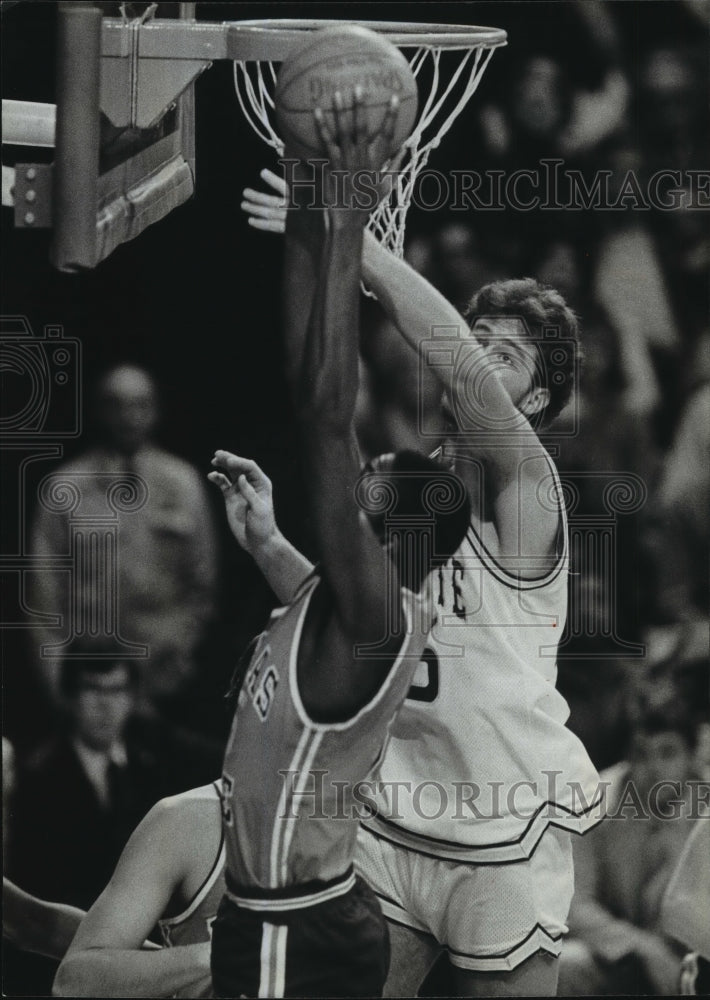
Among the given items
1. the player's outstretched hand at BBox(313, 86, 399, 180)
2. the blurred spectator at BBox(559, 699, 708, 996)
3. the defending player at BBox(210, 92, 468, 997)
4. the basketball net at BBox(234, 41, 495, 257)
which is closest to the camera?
the player's outstretched hand at BBox(313, 86, 399, 180)

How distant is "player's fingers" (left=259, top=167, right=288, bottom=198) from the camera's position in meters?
2.91

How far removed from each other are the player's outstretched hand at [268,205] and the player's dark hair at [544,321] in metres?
0.48

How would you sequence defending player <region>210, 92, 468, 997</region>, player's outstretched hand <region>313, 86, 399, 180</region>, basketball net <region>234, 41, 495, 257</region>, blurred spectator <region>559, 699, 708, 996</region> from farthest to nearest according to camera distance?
blurred spectator <region>559, 699, 708, 996</region>
basketball net <region>234, 41, 495, 257</region>
defending player <region>210, 92, 468, 997</region>
player's outstretched hand <region>313, 86, 399, 180</region>

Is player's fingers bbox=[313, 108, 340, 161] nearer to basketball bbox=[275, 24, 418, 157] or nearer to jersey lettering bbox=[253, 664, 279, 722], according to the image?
basketball bbox=[275, 24, 418, 157]

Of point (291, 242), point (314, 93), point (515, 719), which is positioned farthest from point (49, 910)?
point (314, 93)

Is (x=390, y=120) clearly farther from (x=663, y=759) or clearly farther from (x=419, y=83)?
(x=663, y=759)

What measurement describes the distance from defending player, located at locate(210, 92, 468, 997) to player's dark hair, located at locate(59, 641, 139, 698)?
0.28m

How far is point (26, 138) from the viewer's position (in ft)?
9.43

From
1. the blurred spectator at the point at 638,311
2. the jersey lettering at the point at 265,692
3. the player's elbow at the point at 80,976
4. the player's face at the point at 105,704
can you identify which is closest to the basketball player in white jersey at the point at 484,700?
the blurred spectator at the point at 638,311

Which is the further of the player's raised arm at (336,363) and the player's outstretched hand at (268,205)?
the player's outstretched hand at (268,205)

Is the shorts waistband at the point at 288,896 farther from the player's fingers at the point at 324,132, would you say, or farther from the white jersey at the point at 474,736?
the player's fingers at the point at 324,132

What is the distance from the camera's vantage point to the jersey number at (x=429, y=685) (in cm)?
292

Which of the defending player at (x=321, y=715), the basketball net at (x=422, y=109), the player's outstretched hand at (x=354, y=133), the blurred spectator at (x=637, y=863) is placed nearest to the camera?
the player's outstretched hand at (x=354, y=133)

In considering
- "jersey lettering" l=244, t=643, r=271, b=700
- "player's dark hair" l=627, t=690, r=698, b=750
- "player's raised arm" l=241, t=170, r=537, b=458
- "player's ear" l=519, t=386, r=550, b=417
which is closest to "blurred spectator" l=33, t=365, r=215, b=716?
"jersey lettering" l=244, t=643, r=271, b=700
